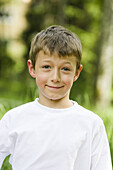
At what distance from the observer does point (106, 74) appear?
9.33 meters

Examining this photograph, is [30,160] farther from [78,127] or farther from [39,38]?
[39,38]

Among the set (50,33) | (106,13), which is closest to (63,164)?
(50,33)

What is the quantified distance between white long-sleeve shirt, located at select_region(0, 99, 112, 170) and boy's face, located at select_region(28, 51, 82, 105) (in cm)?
12

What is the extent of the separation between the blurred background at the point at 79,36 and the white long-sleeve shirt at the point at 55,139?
0.75 ft

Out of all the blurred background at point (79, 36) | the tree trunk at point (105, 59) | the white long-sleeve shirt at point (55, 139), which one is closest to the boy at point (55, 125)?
the white long-sleeve shirt at point (55, 139)

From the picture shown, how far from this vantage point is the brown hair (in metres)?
1.96

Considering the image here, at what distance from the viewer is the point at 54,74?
1.97m

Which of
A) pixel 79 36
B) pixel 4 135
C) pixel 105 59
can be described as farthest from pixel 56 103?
pixel 79 36

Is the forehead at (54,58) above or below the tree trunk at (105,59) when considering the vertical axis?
above

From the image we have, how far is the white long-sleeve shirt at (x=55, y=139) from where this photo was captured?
1.96m

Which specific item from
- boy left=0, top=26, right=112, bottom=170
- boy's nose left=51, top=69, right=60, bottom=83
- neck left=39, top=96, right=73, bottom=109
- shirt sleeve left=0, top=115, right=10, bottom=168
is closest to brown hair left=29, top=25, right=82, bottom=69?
boy left=0, top=26, right=112, bottom=170

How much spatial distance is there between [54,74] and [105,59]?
7.34 metres

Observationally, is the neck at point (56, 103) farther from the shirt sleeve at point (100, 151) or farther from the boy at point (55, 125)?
the shirt sleeve at point (100, 151)

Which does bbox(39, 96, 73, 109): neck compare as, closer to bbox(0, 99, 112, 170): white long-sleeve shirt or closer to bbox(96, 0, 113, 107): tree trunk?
bbox(0, 99, 112, 170): white long-sleeve shirt
